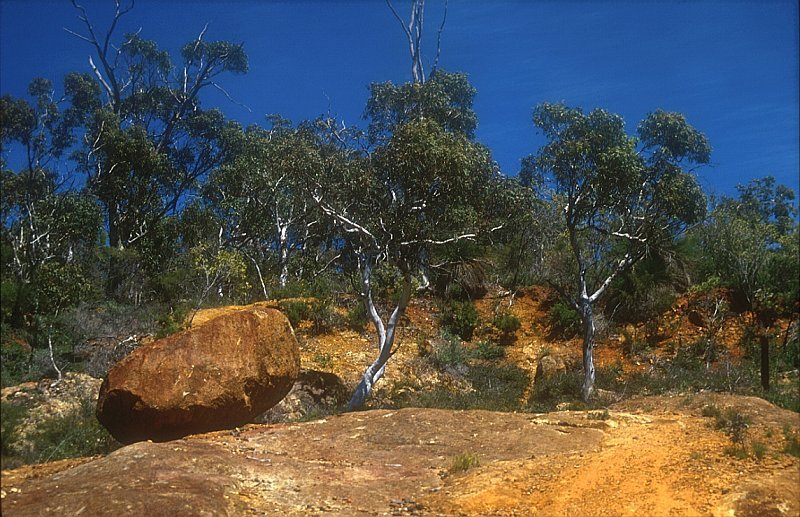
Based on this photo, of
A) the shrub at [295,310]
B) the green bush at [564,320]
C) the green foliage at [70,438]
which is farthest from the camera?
the green bush at [564,320]

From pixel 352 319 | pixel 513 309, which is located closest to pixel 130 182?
pixel 352 319

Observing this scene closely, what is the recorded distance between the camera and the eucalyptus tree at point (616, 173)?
15.3 meters

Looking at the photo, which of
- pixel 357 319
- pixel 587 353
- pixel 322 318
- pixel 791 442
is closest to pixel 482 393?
pixel 587 353

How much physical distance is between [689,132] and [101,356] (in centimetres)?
1358

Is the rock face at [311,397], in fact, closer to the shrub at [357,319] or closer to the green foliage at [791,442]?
the shrub at [357,319]

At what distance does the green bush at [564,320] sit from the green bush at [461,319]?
2.33m

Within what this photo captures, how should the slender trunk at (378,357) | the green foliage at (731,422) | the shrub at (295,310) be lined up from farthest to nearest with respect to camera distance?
the shrub at (295,310) < the slender trunk at (378,357) < the green foliage at (731,422)

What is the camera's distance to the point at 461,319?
22062 millimetres

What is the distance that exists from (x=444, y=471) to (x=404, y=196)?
322 inches

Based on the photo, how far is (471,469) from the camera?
8922 millimetres

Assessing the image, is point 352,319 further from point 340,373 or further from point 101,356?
point 101,356

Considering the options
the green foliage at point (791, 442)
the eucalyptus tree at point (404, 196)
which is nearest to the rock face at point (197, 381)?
the eucalyptus tree at point (404, 196)

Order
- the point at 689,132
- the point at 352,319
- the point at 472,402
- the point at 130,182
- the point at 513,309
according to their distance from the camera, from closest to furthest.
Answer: the point at 472,402
the point at 689,132
the point at 352,319
the point at 513,309
the point at 130,182

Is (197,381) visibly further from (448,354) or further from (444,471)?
(448,354)
